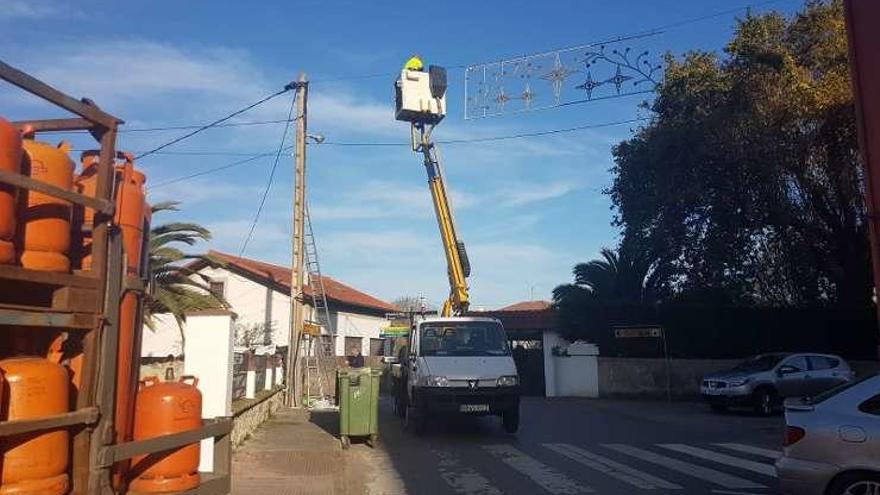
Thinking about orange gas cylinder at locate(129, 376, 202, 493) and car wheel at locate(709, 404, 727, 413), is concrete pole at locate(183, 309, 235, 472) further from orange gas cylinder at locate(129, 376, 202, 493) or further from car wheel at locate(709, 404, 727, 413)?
car wheel at locate(709, 404, 727, 413)

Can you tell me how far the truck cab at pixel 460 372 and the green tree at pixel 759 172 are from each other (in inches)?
478

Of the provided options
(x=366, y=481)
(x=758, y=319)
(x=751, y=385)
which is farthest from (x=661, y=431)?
(x=758, y=319)

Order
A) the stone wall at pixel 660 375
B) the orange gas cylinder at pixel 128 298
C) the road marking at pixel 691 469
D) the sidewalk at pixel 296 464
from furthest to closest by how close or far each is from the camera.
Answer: the stone wall at pixel 660 375 < the road marking at pixel 691 469 < the sidewalk at pixel 296 464 < the orange gas cylinder at pixel 128 298

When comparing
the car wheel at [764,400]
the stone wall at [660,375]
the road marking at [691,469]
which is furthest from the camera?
the stone wall at [660,375]

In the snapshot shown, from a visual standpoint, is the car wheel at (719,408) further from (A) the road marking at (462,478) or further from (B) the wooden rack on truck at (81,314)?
(B) the wooden rack on truck at (81,314)

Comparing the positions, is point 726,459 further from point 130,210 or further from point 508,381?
point 130,210

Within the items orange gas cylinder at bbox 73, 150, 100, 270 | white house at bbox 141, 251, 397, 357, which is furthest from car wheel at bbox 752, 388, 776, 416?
orange gas cylinder at bbox 73, 150, 100, 270

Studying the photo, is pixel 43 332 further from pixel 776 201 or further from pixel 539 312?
pixel 539 312

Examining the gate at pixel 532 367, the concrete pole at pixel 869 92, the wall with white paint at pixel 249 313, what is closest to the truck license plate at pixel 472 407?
the concrete pole at pixel 869 92

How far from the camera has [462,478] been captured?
10227 mm

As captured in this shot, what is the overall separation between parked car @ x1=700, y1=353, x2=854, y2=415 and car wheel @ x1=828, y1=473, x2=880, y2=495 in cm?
1408

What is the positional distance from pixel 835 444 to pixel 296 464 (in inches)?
287

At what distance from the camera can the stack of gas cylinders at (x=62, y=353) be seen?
12.0ft

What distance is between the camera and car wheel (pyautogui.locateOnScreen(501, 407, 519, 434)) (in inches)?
570
